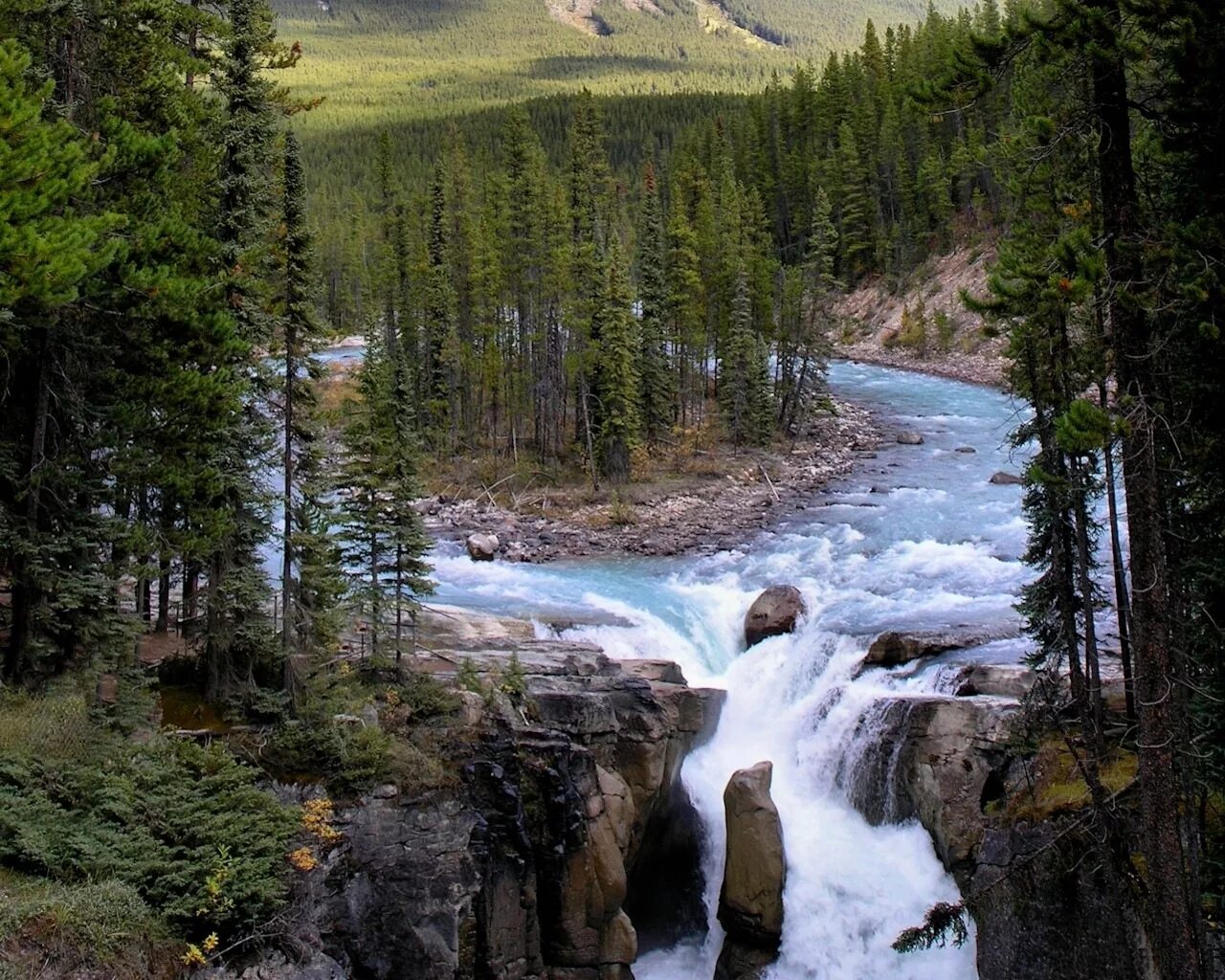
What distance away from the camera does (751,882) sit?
19.1 metres

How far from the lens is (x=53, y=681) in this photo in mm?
14352

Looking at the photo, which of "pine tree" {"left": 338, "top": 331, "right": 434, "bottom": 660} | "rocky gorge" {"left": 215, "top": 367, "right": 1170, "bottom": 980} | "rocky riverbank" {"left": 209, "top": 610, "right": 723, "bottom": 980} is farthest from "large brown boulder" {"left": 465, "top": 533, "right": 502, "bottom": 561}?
"pine tree" {"left": 338, "top": 331, "right": 434, "bottom": 660}

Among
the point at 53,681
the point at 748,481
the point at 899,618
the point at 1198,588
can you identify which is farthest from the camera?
the point at 748,481

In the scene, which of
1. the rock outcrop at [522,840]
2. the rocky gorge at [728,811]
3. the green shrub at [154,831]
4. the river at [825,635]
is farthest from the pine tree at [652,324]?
Answer: the green shrub at [154,831]

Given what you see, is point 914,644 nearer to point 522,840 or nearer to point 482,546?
point 522,840

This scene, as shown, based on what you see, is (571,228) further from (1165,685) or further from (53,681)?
(1165,685)

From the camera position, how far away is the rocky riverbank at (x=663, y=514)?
119 feet

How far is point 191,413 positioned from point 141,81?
19.3ft

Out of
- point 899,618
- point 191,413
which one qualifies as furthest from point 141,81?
point 899,618

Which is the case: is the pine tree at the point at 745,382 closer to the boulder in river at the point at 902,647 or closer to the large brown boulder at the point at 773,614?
the large brown boulder at the point at 773,614

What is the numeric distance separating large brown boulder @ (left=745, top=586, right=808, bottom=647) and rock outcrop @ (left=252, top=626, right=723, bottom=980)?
3.98m

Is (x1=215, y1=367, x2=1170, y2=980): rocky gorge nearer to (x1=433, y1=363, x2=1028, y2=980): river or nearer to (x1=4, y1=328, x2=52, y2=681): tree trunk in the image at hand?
(x1=433, y1=363, x2=1028, y2=980): river

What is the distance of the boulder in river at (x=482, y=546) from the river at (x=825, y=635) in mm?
607

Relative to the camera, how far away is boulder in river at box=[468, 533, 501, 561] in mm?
35094
